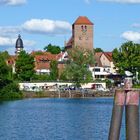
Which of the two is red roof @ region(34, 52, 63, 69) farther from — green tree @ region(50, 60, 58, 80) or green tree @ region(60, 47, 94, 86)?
green tree @ region(60, 47, 94, 86)

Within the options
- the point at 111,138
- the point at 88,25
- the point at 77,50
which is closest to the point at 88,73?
the point at 77,50

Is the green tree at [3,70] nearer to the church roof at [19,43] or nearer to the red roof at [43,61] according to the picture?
the red roof at [43,61]

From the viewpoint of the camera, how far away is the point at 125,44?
13312 cm

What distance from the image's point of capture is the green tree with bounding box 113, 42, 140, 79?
129250 millimetres

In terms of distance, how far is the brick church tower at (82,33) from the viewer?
16700 cm

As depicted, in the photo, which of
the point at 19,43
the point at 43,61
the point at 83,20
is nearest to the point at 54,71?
the point at 43,61

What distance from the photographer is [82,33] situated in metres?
170

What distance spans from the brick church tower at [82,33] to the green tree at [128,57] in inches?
1292

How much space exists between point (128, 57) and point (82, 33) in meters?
40.1

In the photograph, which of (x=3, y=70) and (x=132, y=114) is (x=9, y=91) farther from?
(x=132, y=114)

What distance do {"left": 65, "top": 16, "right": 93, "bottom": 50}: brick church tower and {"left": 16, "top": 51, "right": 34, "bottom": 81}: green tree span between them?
158 ft

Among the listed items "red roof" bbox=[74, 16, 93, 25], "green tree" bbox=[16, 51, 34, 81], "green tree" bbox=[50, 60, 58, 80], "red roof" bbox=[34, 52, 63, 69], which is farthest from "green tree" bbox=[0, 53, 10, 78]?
"red roof" bbox=[74, 16, 93, 25]

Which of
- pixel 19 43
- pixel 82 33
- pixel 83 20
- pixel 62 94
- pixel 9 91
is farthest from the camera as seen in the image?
pixel 19 43

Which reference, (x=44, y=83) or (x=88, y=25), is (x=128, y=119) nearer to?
(x=44, y=83)
